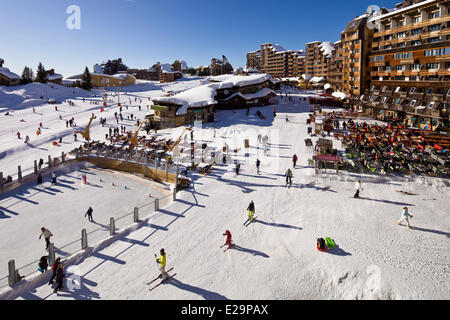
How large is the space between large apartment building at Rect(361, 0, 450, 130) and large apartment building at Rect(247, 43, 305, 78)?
6533cm

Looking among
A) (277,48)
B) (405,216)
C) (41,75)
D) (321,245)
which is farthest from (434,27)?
(41,75)

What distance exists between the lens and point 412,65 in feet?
128

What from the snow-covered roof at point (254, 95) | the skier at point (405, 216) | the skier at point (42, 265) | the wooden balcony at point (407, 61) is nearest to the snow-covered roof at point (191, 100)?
the snow-covered roof at point (254, 95)

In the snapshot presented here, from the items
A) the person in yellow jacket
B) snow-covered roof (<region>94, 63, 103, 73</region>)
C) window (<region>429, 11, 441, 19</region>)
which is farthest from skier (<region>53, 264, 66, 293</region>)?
snow-covered roof (<region>94, 63, 103, 73</region>)

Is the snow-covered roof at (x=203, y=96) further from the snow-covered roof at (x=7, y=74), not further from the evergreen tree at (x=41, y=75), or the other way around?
the snow-covered roof at (x=7, y=74)

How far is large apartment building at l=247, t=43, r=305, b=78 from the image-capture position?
112 metres

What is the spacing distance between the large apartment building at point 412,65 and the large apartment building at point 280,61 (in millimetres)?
65328

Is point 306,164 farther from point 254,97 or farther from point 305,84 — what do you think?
point 305,84

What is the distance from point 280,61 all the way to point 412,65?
282ft

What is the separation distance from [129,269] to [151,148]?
66.3ft

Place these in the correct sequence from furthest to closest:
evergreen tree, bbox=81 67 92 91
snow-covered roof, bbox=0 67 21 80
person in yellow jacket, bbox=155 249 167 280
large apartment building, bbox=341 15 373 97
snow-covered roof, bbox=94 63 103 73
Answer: snow-covered roof, bbox=94 63 103 73 → evergreen tree, bbox=81 67 92 91 → snow-covered roof, bbox=0 67 21 80 → large apartment building, bbox=341 15 373 97 → person in yellow jacket, bbox=155 249 167 280

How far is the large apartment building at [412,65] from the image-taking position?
34.0 m

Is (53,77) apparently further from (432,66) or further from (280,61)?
(432,66)

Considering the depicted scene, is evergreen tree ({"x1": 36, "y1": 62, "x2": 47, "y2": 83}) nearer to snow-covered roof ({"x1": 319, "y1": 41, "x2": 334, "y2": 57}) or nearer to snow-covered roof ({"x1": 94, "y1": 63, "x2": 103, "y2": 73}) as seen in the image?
snow-covered roof ({"x1": 94, "y1": 63, "x2": 103, "y2": 73})
